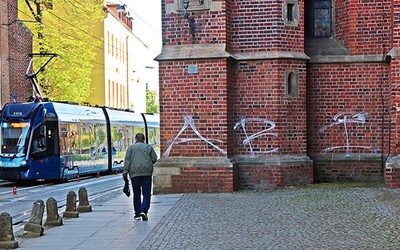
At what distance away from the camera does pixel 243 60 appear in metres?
18.2

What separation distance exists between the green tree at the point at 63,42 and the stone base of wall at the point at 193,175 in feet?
72.6

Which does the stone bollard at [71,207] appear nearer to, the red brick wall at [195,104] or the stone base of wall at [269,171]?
the red brick wall at [195,104]

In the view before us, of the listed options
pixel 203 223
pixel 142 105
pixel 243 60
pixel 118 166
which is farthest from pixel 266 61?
pixel 142 105

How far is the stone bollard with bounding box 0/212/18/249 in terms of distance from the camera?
10820mm

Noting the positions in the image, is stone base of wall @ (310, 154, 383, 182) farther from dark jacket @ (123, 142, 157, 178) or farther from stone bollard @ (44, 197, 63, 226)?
stone bollard @ (44, 197, 63, 226)

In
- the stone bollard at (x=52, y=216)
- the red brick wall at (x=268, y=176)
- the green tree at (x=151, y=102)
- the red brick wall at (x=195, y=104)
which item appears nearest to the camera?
the stone bollard at (x=52, y=216)

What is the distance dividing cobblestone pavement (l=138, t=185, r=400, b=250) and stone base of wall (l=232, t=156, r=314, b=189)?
0.56 m

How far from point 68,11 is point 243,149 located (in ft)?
76.1

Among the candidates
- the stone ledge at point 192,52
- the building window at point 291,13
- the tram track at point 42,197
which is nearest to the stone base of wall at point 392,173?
the building window at point 291,13

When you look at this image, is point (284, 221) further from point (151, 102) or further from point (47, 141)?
point (151, 102)

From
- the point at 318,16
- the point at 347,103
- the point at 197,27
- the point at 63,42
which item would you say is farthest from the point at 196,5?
the point at 63,42

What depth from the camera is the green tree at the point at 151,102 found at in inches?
4343

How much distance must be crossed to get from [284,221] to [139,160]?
9.51ft

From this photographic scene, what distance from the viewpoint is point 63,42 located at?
126 feet
